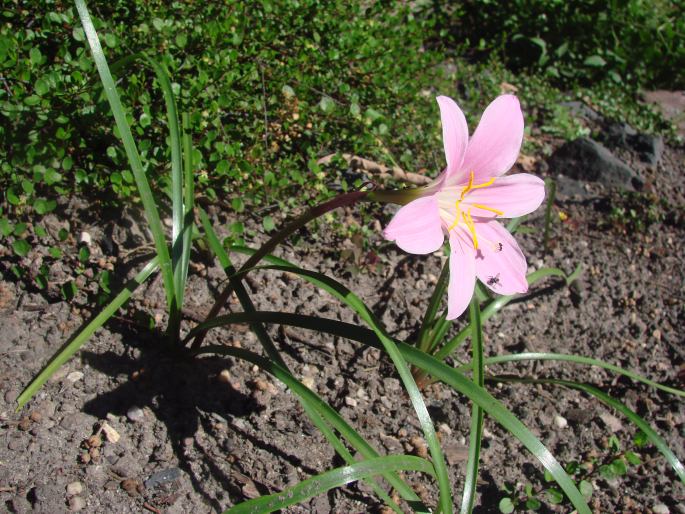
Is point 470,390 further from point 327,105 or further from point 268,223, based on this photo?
point 327,105

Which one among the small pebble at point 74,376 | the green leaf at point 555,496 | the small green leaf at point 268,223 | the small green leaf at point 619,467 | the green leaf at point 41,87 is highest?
the green leaf at point 41,87

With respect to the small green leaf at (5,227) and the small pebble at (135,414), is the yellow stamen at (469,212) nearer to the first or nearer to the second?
the small pebble at (135,414)

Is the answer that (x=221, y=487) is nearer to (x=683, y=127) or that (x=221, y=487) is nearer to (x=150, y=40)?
(x=150, y=40)

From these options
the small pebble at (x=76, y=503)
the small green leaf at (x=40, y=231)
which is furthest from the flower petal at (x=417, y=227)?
the small green leaf at (x=40, y=231)

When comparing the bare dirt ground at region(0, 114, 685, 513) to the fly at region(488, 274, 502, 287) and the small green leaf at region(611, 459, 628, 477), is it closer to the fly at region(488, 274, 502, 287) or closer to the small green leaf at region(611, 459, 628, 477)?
the small green leaf at region(611, 459, 628, 477)

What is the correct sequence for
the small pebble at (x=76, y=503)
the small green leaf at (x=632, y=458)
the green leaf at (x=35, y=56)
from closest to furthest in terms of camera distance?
the small pebble at (x=76, y=503) → the green leaf at (x=35, y=56) → the small green leaf at (x=632, y=458)

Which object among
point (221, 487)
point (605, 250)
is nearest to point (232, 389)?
point (221, 487)
